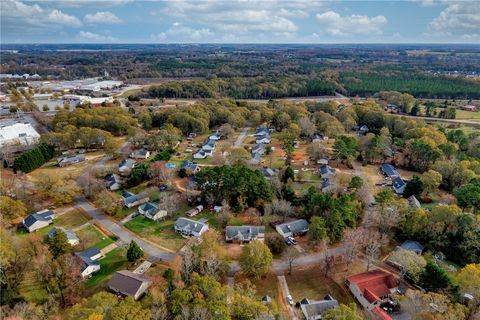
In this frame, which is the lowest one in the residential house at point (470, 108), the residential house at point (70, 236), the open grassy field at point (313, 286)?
the open grassy field at point (313, 286)

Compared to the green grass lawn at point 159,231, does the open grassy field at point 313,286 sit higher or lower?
lower

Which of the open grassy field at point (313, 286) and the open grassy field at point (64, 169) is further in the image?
the open grassy field at point (64, 169)

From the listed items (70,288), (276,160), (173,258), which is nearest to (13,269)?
(70,288)

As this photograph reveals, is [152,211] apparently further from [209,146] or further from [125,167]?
[209,146]

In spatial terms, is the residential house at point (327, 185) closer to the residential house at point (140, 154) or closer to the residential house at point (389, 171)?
the residential house at point (389, 171)

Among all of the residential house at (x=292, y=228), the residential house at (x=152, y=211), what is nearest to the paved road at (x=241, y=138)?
the residential house at (x=152, y=211)

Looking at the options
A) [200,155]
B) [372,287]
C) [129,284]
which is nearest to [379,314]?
[372,287]

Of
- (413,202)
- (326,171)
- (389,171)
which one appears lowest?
(389,171)
